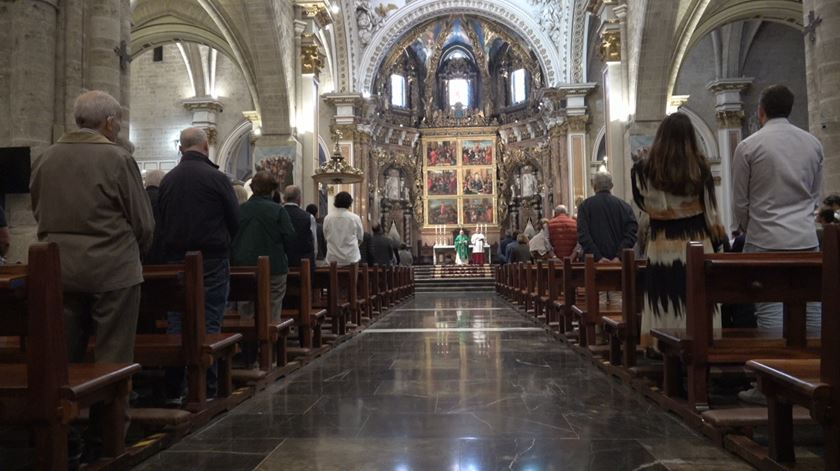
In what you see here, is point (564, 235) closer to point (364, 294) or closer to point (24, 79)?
point (364, 294)

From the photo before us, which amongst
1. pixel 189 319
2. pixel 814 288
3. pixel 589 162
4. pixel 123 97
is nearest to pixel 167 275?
pixel 189 319

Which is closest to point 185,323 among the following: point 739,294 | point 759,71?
point 739,294

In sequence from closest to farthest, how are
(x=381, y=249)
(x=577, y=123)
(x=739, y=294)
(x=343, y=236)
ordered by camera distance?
(x=739, y=294), (x=343, y=236), (x=381, y=249), (x=577, y=123)

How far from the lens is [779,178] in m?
3.85

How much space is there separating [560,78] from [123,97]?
1723 cm

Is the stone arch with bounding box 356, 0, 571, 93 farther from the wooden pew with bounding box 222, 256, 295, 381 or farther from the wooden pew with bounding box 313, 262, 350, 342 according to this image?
the wooden pew with bounding box 222, 256, 295, 381

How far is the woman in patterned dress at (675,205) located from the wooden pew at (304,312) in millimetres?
2844

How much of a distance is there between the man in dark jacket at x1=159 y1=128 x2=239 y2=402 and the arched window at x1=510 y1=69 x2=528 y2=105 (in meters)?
23.8

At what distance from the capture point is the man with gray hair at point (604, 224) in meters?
6.60

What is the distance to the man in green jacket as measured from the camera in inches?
208

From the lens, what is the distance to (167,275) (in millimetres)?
3482

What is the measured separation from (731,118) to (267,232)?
55.9 ft

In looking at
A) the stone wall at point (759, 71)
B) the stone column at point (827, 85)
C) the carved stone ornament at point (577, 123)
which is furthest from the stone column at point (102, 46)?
the carved stone ornament at point (577, 123)

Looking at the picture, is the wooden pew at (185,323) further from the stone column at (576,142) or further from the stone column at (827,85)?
the stone column at (576,142)
